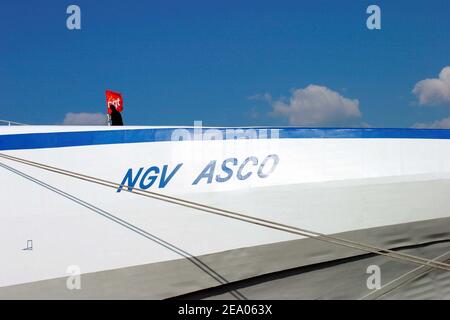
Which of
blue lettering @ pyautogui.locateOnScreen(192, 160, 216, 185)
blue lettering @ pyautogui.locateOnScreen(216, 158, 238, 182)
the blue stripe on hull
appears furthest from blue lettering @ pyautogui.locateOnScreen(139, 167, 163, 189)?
blue lettering @ pyautogui.locateOnScreen(216, 158, 238, 182)

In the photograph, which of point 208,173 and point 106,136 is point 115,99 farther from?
point 208,173

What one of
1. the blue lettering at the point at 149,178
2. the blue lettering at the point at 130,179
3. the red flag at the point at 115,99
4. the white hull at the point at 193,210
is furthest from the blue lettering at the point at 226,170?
the red flag at the point at 115,99

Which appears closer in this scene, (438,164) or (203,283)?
(203,283)

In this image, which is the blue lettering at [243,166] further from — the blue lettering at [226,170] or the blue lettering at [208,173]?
the blue lettering at [208,173]

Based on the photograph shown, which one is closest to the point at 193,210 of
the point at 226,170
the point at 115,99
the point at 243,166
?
the point at 226,170

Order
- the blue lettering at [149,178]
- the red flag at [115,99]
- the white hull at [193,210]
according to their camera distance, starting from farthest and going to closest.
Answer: the red flag at [115,99], the blue lettering at [149,178], the white hull at [193,210]

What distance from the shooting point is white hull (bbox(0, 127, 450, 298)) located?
187 inches

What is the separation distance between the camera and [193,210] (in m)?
4.82

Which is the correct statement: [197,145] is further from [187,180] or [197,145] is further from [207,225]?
[207,225]

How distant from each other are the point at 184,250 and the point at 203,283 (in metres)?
0.46

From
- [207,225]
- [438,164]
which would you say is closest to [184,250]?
[207,225]

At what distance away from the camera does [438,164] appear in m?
5.27

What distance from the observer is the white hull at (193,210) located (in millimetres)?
4746
